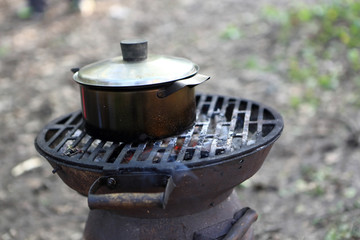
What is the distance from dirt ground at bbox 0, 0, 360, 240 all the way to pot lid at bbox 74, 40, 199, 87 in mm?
1627

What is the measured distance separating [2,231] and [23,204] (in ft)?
1.19

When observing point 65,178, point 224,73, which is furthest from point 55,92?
point 65,178

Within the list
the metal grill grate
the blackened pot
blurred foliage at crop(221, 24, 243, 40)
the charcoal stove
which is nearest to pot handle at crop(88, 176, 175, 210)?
the charcoal stove

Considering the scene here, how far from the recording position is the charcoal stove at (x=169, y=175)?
4.78 ft

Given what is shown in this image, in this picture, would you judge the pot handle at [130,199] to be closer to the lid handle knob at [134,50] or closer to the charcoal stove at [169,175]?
the charcoal stove at [169,175]

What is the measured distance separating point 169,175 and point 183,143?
0.29 m

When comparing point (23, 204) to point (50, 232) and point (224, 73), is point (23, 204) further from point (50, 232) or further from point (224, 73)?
point (224, 73)

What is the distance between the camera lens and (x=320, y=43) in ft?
17.5

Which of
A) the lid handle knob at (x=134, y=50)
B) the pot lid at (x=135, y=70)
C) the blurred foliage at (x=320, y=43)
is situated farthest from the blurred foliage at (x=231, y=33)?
the lid handle knob at (x=134, y=50)

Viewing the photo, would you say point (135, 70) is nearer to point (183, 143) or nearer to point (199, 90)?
point (183, 143)

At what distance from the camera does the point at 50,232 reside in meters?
3.02

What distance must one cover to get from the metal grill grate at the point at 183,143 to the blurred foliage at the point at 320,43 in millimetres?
2489

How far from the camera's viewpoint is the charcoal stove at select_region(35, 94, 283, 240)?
4.78ft

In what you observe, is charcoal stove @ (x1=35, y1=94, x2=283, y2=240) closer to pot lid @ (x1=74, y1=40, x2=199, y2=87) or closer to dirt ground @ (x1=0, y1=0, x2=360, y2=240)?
pot lid @ (x1=74, y1=40, x2=199, y2=87)
